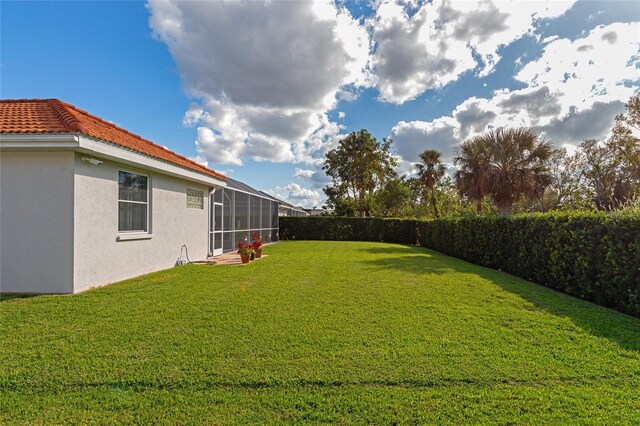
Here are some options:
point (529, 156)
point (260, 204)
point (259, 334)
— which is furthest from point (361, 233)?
point (259, 334)

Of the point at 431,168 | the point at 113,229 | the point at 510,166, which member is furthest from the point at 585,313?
→ the point at 431,168

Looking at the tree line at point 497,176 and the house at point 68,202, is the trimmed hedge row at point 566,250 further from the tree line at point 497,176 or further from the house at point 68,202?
the house at point 68,202

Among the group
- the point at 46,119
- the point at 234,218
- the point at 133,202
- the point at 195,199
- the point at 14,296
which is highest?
the point at 46,119

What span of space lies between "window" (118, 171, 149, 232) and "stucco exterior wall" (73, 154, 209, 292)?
157mm

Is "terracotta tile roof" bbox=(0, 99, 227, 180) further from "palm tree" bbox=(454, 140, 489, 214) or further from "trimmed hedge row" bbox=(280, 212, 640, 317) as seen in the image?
"palm tree" bbox=(454, 140, 489, 214)

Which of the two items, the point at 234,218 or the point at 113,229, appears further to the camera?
the point at 234,218

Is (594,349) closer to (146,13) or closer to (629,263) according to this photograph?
(629,263)

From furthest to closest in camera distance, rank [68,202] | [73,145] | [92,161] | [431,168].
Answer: [431,168] → [92,161] → [68,202] → [73,145]

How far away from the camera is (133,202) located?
7.52 meters

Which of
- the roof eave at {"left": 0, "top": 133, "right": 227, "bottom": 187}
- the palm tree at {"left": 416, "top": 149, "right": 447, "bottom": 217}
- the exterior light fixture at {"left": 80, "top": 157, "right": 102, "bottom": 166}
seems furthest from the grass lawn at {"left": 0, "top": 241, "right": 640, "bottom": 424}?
the palm tree at {"left": 416, "top": 149, "right": 447, "bottom": 217}

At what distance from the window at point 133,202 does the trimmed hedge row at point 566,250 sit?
10720mm

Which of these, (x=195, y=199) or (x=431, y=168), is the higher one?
(x=431, y=168)

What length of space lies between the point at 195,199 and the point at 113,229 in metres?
3.88

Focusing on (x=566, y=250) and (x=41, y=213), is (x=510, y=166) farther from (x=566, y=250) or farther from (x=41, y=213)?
(x=41, y=213)
